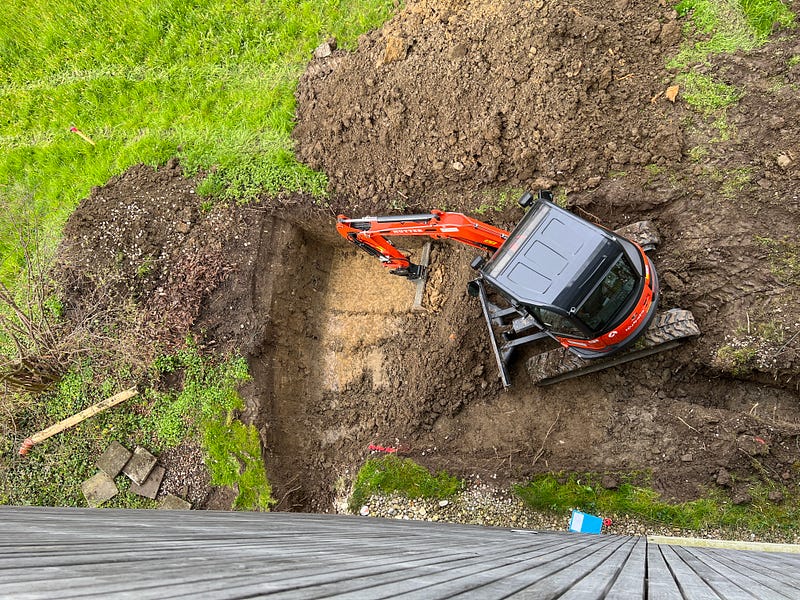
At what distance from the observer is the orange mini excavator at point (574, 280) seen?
5754mm

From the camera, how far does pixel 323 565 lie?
2801 millimetres

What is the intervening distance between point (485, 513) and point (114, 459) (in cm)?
526

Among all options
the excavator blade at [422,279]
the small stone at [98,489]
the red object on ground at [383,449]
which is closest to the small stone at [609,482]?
the red object on ground at [383,449]

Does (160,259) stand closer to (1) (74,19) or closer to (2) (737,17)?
(1) (74,19)

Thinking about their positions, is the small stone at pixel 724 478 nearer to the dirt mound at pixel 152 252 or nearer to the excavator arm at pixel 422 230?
the excavator arm at pixel 422 230

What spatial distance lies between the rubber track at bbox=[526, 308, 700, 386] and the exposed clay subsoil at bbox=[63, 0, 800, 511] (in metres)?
0.27

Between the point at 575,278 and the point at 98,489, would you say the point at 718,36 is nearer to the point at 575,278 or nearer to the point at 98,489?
the point at 575,278

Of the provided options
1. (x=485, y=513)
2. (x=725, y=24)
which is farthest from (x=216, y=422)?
(x=725, y=24)

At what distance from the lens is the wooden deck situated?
2.24m

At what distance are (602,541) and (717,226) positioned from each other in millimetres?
4065

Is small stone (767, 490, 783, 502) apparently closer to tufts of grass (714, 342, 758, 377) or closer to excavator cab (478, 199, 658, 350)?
tufts of grass (714, 342, 758, 377)

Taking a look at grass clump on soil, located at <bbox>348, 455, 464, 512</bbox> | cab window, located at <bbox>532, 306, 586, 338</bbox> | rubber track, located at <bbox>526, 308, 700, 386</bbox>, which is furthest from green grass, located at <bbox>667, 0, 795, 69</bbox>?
grass clump on soil, located at <bbox>348, 455, 464, 512</bbox>

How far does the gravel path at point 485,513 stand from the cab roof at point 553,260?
268 centimetres

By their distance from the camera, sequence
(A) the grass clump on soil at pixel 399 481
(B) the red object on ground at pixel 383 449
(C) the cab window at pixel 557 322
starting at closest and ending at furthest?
1. (C) the cab window at pixel 557 322
2. (A) the grass clump on soil at pixel 399 481
3. (B) the red object on ground at pixel 383 449
